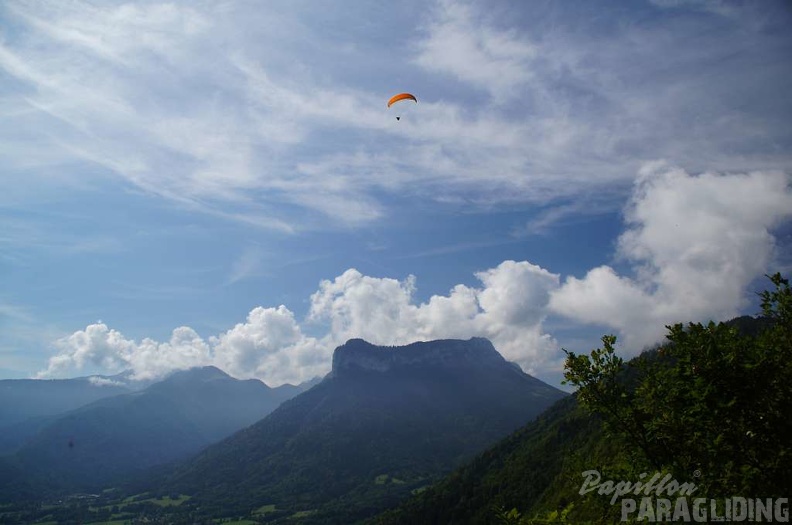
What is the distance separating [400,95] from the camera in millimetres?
76000

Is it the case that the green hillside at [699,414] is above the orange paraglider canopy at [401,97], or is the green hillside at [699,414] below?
below

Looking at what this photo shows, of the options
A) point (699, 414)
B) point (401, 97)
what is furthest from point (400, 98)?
point (699, 414)

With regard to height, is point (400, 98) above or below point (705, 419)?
above

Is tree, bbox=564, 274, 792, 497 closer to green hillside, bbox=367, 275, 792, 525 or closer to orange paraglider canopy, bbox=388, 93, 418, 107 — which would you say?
green hillside, bbox=367, 275, 792, 525

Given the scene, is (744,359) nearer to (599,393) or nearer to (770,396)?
(770,396)

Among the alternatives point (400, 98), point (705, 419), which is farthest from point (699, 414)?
point (400, 98)

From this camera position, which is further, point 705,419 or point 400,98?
point 400,98

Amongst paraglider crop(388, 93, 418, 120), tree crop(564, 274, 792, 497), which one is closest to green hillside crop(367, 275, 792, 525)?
tree crop(564, 274, 792, 497)

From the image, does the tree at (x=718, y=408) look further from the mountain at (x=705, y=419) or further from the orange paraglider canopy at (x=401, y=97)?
the orange paraglider canopy at (x=401, y=97)

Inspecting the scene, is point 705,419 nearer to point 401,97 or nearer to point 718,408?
point 718,408

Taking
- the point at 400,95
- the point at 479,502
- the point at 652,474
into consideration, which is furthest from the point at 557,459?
the point at 652,474

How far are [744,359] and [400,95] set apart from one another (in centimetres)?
7143

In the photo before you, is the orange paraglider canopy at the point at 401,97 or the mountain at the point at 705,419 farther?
the orange paraglider canopy at the point at 401,97

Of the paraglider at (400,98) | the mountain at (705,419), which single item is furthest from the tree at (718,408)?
the paraglider at (400,98)
